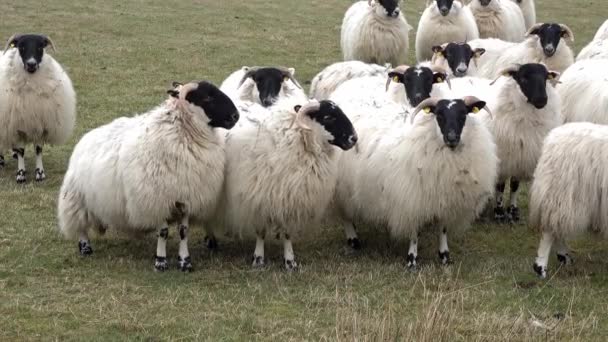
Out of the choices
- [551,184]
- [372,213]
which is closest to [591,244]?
[551,184]

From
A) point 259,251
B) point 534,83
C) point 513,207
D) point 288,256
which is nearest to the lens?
point 288,256

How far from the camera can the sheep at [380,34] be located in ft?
49.7

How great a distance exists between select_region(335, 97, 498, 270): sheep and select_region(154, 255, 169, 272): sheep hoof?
2.04 m

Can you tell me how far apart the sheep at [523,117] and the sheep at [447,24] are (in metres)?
5.41

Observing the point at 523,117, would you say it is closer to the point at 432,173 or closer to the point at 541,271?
the point at 432,173

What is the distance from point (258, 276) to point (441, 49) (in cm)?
581

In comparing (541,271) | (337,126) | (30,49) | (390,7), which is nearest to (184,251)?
(337,126)

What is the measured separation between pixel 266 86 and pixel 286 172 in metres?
2.18

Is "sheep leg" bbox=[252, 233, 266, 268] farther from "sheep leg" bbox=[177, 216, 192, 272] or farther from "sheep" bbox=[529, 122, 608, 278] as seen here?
"sheep" bbox=[529, 122, 608, 278]

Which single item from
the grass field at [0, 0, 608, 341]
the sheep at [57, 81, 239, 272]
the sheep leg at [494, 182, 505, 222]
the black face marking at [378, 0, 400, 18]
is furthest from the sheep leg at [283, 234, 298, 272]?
the black face marking at [378, 0, 400, 18]

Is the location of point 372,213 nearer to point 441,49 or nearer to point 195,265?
point 195,265

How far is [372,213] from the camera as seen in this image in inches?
347

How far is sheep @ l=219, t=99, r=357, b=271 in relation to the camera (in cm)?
827

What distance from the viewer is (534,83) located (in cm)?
950
